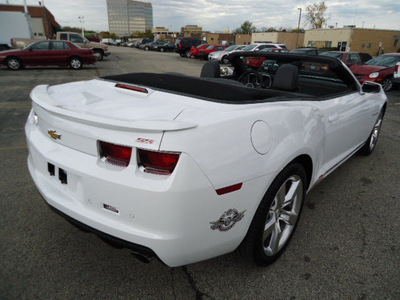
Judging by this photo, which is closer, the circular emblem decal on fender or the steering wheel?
the circular emblem decal on fender

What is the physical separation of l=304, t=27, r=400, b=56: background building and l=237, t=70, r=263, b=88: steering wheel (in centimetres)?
4302

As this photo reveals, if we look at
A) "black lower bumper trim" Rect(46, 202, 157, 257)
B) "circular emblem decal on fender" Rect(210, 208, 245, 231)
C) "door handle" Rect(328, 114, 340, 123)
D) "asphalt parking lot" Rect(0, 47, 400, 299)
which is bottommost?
"asphalt parking lot" Rect(0, 47, 400, 299)

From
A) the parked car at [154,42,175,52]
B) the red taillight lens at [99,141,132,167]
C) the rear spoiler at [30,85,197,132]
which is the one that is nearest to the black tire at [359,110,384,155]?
the rear spoiler at [30,85,197,132]

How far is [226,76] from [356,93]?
1695mm

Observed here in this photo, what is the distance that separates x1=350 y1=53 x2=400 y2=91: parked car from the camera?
10.3 metres

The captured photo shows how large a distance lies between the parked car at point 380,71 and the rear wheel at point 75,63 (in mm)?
12429

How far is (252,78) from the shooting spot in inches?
158

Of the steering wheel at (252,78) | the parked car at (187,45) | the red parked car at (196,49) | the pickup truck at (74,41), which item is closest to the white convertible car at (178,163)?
the steering wheel at (252,78)

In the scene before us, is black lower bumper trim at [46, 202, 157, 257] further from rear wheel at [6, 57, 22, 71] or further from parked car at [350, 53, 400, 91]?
rear wheel at [6, 57, 22, 71]

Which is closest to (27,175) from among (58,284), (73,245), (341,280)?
(73,245)

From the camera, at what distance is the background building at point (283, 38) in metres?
49.2

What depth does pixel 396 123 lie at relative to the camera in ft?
21.6

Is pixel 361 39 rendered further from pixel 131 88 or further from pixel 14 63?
pixel 131 88

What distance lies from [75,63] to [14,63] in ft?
8.92
